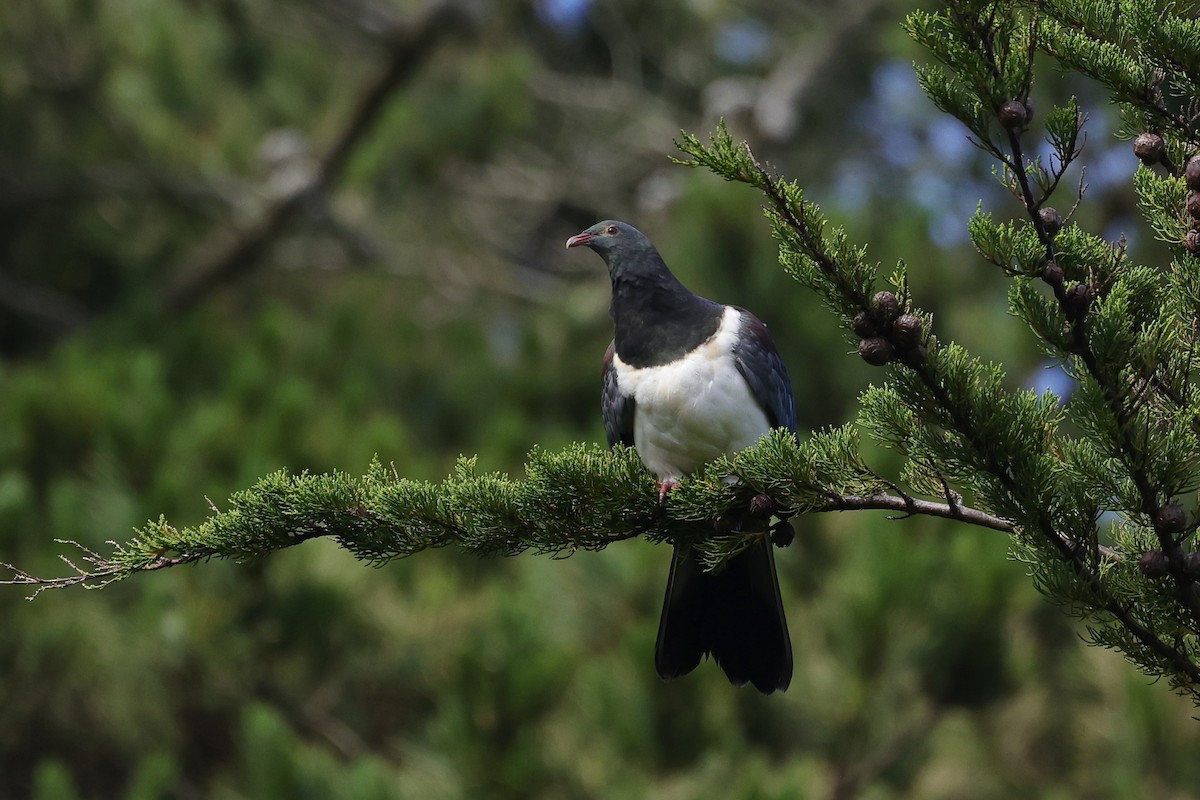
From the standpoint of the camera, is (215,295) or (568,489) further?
(215,295)

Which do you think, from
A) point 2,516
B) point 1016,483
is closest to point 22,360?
point 2,516

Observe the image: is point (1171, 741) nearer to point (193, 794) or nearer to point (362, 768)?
point (362, 768)

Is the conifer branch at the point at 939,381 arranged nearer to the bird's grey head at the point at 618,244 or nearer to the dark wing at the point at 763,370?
the dark wing at the point at 763,370

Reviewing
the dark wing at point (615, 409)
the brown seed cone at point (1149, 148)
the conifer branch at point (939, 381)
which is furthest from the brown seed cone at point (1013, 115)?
the dark wing at point (615, 409)

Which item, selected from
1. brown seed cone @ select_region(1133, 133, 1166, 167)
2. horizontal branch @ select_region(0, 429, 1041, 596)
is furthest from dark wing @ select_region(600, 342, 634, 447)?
brown seed cone @ select_region(1133, 133, 1166, 167)

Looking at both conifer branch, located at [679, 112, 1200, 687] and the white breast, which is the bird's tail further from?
conifer branch, located at [679, 112, 1200, 687]

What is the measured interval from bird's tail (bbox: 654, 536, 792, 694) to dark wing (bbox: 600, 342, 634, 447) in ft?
1.53

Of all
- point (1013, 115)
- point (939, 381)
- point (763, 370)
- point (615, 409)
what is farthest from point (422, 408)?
point (1013, 115)

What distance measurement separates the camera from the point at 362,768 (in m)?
4.40

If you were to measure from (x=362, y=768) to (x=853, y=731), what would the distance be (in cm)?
172

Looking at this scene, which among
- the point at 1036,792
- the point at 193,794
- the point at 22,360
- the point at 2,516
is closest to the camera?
the point at 2,516

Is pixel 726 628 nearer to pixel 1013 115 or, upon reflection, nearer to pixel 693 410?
pixel 693 410

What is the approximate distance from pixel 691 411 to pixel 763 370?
0.24m

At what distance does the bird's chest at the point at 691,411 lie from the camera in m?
3.00
